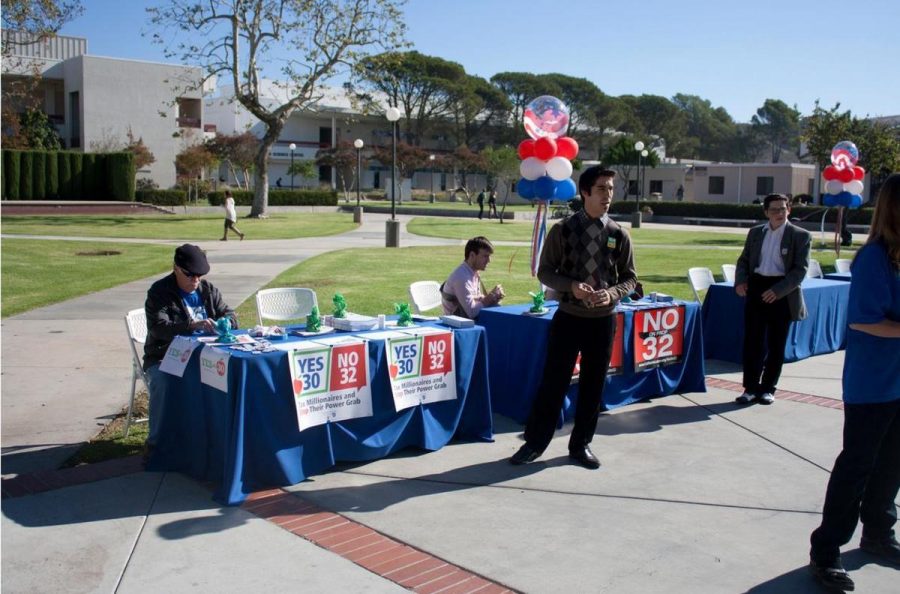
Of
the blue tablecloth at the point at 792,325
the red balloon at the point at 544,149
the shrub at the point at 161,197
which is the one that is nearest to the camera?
the red balloon at the point at 544,149

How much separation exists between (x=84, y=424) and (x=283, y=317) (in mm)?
1958

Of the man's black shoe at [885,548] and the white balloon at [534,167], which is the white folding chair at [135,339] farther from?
the man's black shoe at [885,548]

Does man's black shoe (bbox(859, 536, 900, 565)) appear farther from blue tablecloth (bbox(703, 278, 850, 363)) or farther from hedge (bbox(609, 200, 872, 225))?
hedge (bbox(609, 200, 872, 225))

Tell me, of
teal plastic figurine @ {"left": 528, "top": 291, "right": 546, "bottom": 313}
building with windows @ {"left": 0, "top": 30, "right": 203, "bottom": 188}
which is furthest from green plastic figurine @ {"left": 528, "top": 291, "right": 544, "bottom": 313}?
building with windows @ {"left": 0, "top": 30, "right": 203, "bottom": 188}

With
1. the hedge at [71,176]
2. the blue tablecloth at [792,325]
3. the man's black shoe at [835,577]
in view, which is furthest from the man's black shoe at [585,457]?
the hedge at [71,176]

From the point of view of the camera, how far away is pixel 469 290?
7188 mm

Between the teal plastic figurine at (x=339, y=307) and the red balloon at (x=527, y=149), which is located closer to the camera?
the teal plastic figurine at (x=339, y=307)

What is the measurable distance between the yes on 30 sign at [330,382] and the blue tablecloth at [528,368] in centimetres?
169

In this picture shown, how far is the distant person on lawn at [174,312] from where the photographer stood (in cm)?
548

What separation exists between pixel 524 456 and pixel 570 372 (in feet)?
2.23

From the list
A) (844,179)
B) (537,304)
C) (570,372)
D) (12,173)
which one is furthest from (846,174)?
(12,173)

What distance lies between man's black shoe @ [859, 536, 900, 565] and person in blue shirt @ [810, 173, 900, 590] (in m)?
0.49

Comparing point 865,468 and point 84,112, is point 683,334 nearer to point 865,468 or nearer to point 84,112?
point 865,468

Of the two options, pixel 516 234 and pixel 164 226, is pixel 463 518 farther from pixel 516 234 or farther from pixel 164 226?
pixel 164 226
